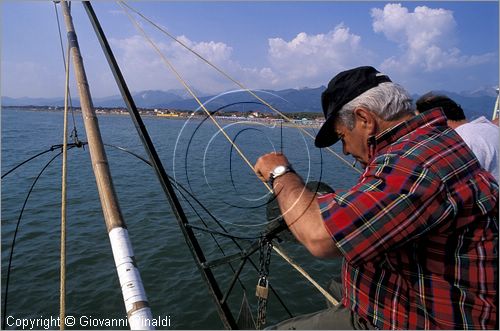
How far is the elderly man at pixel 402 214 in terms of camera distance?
1371mm

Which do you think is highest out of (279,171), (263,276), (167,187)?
(279,171)

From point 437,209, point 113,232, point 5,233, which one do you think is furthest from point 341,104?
point 5,233

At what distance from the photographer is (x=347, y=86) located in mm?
1729

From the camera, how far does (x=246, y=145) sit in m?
2.51

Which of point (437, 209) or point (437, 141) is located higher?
point (437, 141)

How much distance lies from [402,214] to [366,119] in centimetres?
59

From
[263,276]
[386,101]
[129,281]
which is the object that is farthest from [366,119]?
[129,281]

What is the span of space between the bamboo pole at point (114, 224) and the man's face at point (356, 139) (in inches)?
59.4

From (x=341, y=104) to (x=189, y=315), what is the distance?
21.7 feet

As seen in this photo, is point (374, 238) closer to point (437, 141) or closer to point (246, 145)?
point (437, 141)

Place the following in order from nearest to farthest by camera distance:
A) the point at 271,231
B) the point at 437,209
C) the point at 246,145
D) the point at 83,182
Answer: the point at 437,209 < the point at 271,231 < the point at 246,145 < the point at 83,182

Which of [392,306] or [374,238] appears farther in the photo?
[392,306]

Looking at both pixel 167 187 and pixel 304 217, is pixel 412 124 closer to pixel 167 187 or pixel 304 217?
pixel 304 217

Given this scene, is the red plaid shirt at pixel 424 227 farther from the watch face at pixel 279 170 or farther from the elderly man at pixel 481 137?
the elderly man at pixel 481 137
